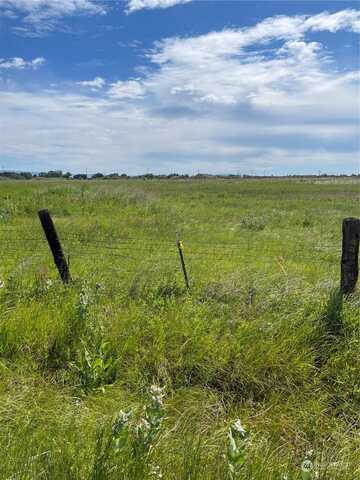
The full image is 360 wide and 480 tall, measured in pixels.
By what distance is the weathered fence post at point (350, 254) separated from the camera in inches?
166

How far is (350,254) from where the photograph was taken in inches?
167

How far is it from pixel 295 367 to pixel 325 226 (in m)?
13.5

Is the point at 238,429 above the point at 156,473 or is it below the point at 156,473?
above

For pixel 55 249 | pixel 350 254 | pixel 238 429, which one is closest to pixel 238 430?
pixel 238 429

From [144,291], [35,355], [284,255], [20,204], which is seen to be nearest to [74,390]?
[35,355]

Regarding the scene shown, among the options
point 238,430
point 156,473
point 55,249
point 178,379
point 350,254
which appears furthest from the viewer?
point 55,249

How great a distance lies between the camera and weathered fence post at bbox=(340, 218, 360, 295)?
166 inches

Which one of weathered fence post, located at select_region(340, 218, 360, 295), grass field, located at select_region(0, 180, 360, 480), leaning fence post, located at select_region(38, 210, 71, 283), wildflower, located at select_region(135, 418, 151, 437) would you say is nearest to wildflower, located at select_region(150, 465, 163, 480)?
grass field, located at select_region(0, 180, 360, 480)

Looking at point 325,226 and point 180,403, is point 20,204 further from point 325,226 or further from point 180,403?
point 180,403

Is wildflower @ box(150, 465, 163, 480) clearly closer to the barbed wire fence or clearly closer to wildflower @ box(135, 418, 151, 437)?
wildflower @ box(135, 418, 151, 437)

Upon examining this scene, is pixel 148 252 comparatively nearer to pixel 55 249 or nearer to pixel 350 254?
pixel 55 249

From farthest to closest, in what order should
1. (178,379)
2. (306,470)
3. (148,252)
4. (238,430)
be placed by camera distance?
(148,252)
(178,379)
(238,430)
(306,470)

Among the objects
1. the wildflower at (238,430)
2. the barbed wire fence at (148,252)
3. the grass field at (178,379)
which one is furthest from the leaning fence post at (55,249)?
the wildflower at (238,430)

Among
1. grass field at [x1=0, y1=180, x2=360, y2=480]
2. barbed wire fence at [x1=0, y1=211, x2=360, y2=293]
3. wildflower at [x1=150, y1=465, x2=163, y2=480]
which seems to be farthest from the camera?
barbed wire fence at [x1=0, y1=211, x2=360, y2=293]
